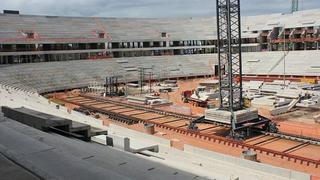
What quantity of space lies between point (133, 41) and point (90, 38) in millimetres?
9469

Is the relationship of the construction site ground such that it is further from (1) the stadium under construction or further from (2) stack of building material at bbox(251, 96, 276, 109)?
(2) stack of building material at bbox(251, 96, 276, 109)

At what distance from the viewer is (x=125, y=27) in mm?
84688

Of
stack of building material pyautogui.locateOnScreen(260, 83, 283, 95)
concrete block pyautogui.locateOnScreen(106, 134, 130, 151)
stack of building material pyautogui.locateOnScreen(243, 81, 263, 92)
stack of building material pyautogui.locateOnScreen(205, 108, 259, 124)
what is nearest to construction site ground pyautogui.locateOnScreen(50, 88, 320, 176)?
stack of building material pyautogui.locateOnScreen(205, 108, 259, 124)

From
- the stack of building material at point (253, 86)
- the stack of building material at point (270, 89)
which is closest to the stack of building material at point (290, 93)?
the stack of building material at point (270, 89)

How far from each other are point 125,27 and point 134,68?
12235 millimetres

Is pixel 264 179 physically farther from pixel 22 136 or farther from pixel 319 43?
pixel 319 43

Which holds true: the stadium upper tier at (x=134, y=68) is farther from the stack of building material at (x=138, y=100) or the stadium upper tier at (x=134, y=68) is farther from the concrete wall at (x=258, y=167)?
the concrete wall at (x=258, y=167)

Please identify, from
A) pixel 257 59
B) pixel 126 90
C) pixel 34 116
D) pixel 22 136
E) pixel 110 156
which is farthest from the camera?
pixel 257 59

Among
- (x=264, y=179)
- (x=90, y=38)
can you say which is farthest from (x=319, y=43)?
(x=264, y=179)

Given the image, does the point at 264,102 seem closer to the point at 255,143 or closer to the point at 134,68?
the point at 255,143

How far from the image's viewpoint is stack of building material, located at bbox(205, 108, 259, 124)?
30267 mm

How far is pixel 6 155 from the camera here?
44.8 ft

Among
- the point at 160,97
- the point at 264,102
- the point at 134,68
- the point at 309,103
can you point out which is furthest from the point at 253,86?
the point at 134,68

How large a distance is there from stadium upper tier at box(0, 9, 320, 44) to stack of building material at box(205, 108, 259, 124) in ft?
150
